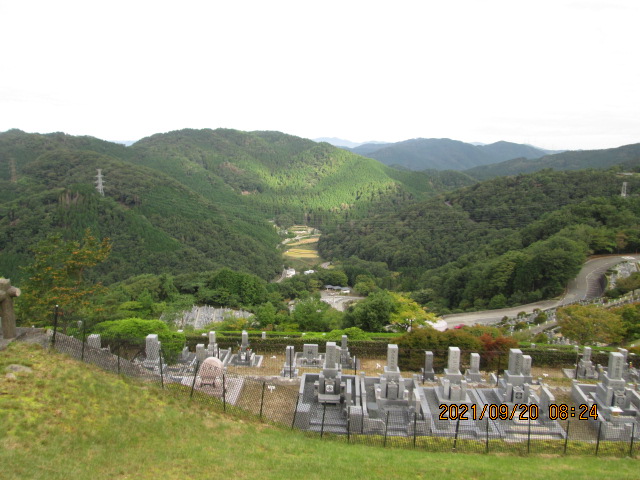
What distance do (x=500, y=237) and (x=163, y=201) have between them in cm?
5695

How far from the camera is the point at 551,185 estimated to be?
7619 centimetres

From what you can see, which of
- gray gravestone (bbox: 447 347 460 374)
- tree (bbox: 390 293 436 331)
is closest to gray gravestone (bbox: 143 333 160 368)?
gray gravestone (bbox: 447 347 460 374)

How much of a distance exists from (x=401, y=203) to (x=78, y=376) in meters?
131

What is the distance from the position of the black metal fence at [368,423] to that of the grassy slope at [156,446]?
0.77m

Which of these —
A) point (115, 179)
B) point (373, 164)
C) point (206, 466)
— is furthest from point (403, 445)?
point (373, 164)

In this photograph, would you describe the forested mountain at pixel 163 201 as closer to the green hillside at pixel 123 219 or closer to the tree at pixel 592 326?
the green hillside at pixel 123 219

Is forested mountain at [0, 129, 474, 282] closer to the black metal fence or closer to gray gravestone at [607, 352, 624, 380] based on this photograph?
the black metal fence

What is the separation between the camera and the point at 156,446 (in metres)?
9.41

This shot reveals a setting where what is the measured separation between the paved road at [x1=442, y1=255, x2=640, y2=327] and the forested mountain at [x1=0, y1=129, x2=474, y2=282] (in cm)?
3890

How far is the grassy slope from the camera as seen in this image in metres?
8.30

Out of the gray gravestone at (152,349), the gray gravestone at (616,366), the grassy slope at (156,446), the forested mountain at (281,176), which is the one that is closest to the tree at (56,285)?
the gray gravestone at (152,349)

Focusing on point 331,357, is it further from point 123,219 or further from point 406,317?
point 123,219

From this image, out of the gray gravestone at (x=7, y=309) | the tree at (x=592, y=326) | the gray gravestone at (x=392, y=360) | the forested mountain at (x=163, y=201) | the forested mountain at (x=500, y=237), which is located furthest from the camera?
the forested mountain at (x=163, y=201)

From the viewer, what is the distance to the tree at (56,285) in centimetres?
2311
